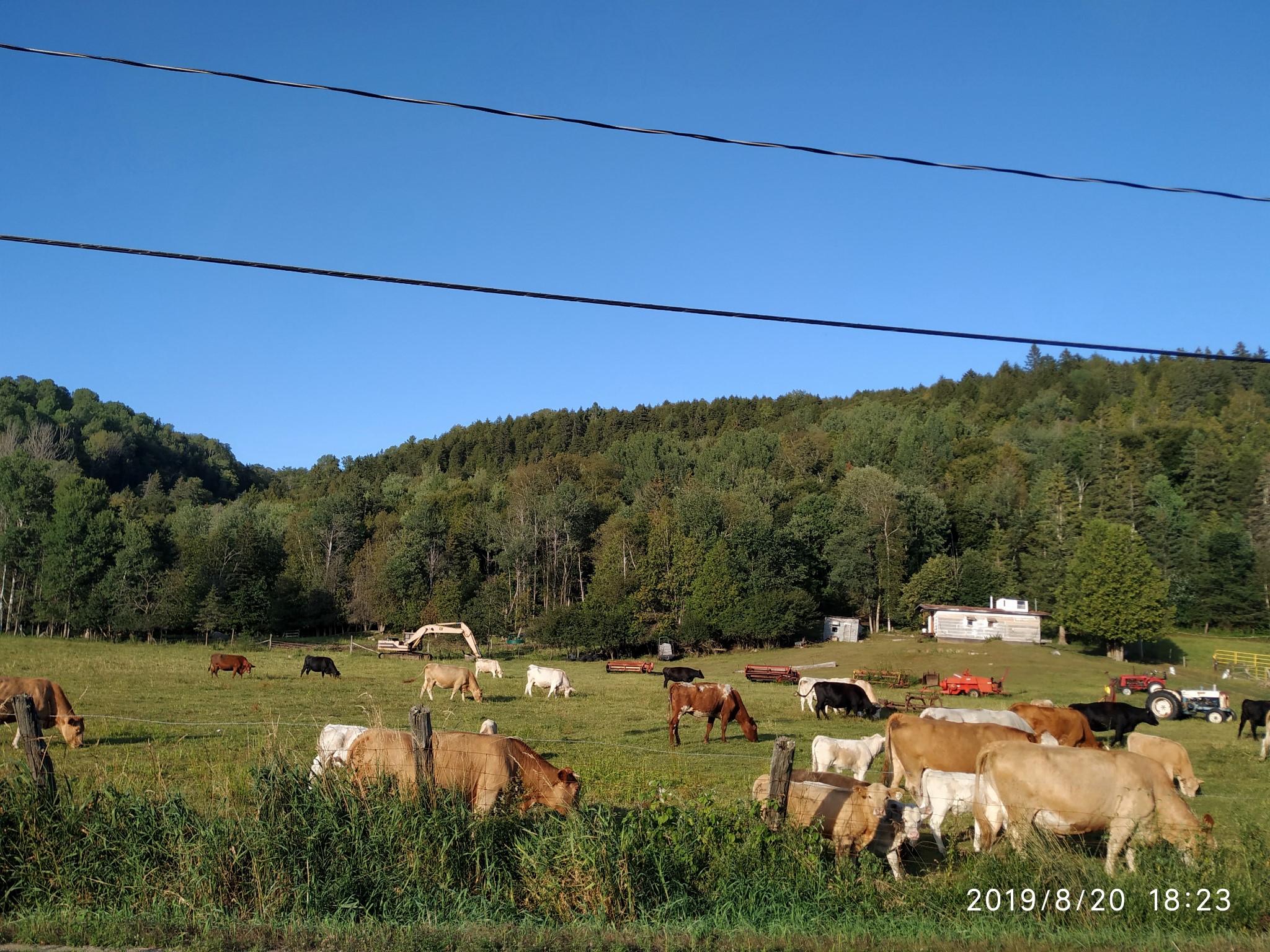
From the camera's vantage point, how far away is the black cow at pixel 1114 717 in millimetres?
20906

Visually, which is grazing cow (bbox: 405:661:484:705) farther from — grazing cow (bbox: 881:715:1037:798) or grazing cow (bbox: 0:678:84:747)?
grazing cow (bbox: 881:715:1037:798)

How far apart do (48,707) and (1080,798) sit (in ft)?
57.6

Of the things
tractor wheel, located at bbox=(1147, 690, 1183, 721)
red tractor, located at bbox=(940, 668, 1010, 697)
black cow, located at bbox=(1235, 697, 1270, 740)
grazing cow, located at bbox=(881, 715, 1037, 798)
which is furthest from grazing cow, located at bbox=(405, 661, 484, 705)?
tractor wheel, located at bbox=(1147, 690, 1183, 721)

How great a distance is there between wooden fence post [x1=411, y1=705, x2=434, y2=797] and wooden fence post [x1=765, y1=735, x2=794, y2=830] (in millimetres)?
3083

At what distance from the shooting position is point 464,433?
145625 mm

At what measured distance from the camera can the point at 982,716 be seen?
15.8 meters

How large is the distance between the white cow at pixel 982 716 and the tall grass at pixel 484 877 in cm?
804

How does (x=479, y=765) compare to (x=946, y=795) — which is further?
(x=946, y=795)

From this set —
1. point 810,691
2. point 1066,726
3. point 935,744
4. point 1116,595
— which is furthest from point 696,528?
point 935,744

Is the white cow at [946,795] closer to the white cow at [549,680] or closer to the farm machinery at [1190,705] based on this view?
the white cow at [549,680]

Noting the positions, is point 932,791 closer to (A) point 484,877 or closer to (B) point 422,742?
(A) point 484,877

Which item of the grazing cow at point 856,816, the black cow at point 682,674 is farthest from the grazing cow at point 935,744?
the black cow at point 682,674

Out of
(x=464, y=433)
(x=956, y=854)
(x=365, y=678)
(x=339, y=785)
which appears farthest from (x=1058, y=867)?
(x=464, y=433)

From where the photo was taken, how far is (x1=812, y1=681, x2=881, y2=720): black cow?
77.5 feet
